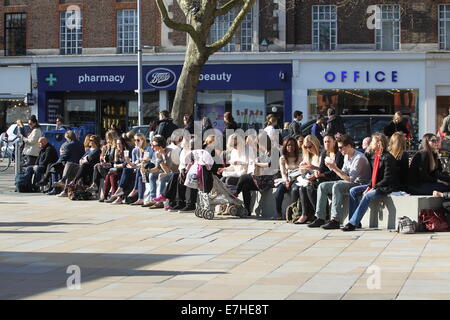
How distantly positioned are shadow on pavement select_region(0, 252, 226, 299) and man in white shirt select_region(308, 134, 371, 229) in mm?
3734

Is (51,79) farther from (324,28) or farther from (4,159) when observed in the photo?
(324,28)

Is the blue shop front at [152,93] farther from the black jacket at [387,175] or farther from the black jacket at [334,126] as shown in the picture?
the black jacket at [387,175]

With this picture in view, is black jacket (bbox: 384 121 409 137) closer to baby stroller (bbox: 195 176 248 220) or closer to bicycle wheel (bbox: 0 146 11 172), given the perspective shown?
baby stroller (bbox: 195 176 248 220)

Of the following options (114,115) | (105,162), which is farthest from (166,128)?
(114,115)

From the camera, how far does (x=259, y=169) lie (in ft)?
54.3

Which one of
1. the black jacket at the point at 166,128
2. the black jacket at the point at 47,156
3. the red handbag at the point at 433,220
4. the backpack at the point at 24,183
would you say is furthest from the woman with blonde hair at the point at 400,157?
the backpack at the point at 24,183

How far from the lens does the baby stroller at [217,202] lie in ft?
53.1

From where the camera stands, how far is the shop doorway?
38.9 metres

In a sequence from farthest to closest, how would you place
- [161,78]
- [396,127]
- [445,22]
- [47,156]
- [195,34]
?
[161,78] → [445,22] → [195,34] → [47,156] → [396,127]

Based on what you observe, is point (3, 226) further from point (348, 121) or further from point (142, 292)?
point (348, 121)

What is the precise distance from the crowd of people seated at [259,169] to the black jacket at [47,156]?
3 centimetres

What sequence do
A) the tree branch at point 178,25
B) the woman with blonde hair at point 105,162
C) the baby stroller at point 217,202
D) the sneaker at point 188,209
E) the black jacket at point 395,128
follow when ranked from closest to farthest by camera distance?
1. the baby stroller at point 217,202
2. the sneaker at point 188,209
3. the woman with blonde hair at point 105,162
4. the black jacket at point 395,128
5. the tree branch at point 178,25

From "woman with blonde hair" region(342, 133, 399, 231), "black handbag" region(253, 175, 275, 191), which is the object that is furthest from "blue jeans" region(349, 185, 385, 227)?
"black handbag" region(253, 175, 275, 191)

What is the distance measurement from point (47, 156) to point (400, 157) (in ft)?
36.1
